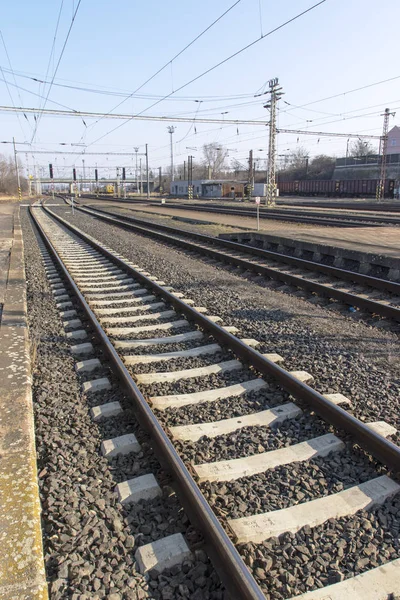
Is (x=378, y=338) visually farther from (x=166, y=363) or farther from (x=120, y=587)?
(x=120, y=587)

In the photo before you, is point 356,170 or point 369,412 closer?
point 369,412

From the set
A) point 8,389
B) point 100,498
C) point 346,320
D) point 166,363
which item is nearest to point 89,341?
point 166,363

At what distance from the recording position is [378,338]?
20.7 ft

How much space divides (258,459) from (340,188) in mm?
68821

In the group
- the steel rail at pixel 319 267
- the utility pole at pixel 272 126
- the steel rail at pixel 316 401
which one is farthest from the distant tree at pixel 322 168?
the steel rail at pixel 316 401

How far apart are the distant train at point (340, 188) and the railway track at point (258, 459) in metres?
61.4

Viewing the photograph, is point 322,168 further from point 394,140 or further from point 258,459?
point 258,459

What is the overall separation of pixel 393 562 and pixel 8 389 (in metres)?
3.55

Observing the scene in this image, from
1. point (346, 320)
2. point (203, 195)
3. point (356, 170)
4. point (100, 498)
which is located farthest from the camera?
point (203, 195)

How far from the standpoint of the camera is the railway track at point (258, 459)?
245cm


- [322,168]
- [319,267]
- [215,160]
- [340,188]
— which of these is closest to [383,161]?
[340,188]

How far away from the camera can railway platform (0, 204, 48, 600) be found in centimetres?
228

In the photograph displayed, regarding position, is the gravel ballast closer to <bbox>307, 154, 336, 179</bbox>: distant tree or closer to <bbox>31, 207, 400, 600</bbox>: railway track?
<bbox>31, 207, 400, 600</bbox>: railway track

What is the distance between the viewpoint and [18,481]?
304 cm
